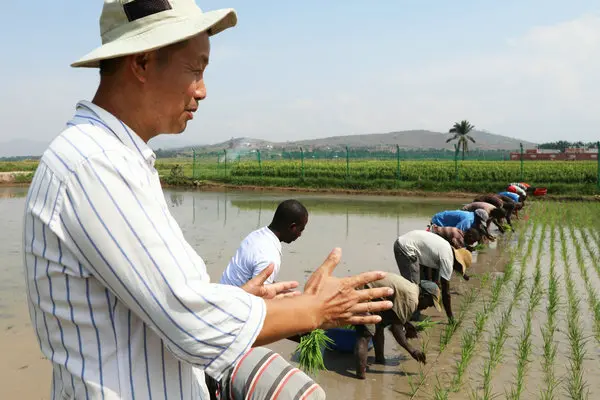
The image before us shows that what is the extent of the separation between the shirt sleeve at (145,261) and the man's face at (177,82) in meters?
0.23

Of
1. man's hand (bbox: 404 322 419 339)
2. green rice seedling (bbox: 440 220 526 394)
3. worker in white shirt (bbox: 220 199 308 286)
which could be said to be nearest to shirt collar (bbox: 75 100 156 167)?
worker in white shirt (bbox: 220 199 308 286)

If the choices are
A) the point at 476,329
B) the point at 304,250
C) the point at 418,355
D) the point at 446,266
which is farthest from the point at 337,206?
the point at 418,355

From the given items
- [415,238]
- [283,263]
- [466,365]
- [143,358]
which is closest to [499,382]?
[466,365]

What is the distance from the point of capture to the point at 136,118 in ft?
3.76

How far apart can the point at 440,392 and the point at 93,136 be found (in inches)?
143

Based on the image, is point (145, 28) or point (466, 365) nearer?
point (145, 28)

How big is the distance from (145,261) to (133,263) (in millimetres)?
21

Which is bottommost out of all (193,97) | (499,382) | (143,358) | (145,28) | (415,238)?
(499,382)

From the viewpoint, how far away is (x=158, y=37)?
1061 mm

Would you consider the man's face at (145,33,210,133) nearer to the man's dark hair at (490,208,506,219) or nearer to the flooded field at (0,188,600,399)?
the flooded field at (0,188,600,399)

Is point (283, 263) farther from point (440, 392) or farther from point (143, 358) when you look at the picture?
point (143, 358)

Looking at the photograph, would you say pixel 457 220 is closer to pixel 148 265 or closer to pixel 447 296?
pixel 447 296

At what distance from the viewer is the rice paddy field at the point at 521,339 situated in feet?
14.0

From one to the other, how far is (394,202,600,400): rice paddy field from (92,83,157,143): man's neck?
11.6 ft
